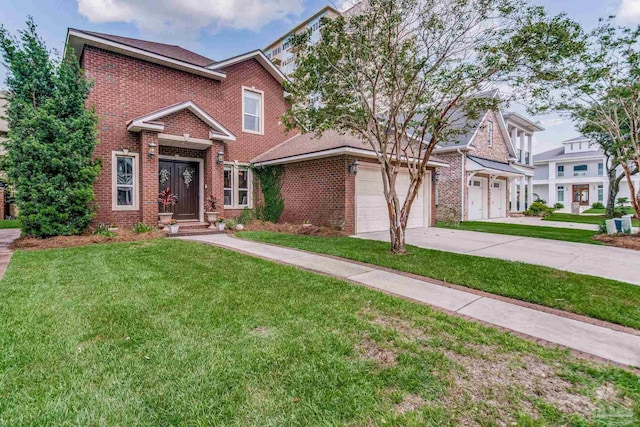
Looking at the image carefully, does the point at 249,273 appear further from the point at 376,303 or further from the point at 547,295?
the point at 547,295

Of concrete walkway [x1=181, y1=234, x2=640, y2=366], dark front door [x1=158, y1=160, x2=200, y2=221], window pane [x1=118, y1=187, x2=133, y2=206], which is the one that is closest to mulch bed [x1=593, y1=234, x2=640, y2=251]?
concrete walkway [x1=181, y1=234, x2=640, y2=366]

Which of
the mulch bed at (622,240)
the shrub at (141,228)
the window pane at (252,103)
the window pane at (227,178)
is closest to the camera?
the mulch bed at (622,240)

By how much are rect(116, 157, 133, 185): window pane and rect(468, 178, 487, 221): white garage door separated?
1726cm

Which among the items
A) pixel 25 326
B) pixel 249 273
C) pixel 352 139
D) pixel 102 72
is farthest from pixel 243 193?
pixel 25 326

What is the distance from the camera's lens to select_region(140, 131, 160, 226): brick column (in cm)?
1027

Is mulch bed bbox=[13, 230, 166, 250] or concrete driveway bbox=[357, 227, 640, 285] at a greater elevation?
mulch bed bbox=[13, 230, 166, 250]

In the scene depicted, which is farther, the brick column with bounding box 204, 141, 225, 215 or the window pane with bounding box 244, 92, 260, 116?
the window pane with bounding box 244, 92, 260, 116

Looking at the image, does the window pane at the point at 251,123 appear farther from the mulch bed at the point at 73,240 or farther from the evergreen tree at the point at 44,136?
the mulch bed at the point at 73,240

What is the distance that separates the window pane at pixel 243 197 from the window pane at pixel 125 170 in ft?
13.7

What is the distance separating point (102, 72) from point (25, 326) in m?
10.3

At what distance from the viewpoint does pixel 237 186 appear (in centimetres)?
1337

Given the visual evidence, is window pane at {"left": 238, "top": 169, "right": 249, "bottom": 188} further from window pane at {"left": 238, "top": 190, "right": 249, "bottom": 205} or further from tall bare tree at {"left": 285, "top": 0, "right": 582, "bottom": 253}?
tall bare tree at {"left": 285, "top": 0, "right": 582, "bottom": 253}

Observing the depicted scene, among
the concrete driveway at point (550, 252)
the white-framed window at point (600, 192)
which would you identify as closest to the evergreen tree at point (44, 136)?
the concrete driveway at point (550, 252)

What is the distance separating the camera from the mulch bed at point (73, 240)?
7.95 m
